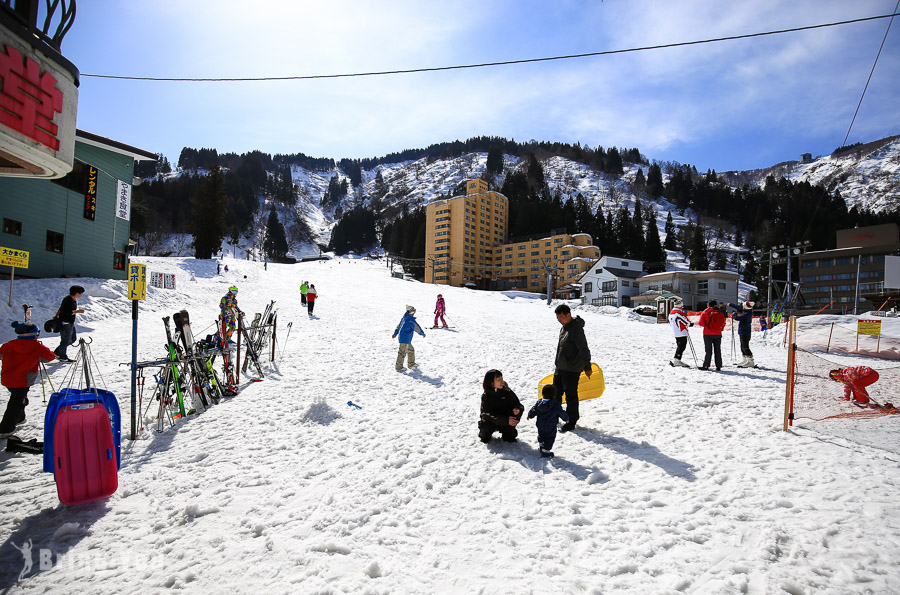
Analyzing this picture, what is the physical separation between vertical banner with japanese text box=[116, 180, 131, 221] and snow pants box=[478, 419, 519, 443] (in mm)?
27721

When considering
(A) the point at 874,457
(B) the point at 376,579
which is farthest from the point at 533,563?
(A) the point at 874,457

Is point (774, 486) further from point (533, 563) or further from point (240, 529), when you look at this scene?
point (240, 529)

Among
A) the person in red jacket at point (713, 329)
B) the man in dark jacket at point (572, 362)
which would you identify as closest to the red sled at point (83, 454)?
the man in dark jacket at point (572, 362)

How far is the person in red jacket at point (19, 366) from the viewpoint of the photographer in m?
5.48

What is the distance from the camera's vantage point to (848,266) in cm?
6400

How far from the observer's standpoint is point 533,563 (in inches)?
131

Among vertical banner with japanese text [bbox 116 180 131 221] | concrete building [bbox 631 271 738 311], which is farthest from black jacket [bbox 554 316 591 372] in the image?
concrete building [bbox 631 271 738 311]

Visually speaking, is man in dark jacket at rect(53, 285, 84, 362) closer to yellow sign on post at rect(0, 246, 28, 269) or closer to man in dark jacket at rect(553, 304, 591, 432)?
yellow sign on post at rect(0, 246, 28, 269)

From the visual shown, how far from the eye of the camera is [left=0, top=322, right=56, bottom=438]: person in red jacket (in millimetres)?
5477

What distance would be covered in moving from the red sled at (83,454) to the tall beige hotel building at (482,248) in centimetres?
8003

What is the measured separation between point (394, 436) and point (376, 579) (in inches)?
123

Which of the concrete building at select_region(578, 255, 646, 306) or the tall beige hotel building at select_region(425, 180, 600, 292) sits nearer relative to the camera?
the concrete building at select_region(578, 255, 646, 306)

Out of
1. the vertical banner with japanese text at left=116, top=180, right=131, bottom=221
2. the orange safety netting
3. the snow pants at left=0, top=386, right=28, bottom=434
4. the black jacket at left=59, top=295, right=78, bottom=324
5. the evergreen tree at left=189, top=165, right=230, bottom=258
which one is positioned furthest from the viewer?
the evergreen tree at left=189, top=165, right=230, bottom=258

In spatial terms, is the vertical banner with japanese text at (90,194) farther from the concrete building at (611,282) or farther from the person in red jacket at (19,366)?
the concrete building at (611,282)
